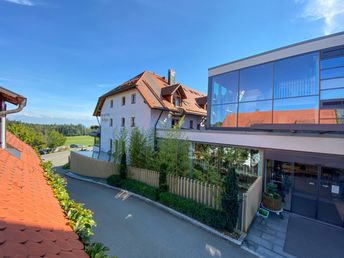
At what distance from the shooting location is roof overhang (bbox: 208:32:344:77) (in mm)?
7504

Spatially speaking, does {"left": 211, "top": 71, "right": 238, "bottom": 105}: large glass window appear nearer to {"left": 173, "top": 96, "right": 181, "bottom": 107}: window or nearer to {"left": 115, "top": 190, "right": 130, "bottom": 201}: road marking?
{"left": 173, "top": 96, "right": 181, "bottom": 107}: window

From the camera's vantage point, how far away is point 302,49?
8.18 meters

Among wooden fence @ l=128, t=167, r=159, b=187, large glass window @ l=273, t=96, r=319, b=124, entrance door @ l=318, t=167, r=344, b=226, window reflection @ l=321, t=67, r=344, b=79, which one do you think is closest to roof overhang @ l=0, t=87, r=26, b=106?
wooden fence @ l=128, t=167, r=159, b=187

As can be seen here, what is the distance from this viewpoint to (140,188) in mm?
10859

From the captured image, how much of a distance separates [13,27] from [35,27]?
0.92 m

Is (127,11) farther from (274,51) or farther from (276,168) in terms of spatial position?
(276,168)

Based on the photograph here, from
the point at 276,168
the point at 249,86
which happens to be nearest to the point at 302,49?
the point at 249,86

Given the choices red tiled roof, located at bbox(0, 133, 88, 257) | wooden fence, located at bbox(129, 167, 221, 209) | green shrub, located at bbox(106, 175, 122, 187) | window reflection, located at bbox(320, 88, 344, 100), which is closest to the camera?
red tiled roof, located at bbox(0, 133, 88, 257)

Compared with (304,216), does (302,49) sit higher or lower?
higher

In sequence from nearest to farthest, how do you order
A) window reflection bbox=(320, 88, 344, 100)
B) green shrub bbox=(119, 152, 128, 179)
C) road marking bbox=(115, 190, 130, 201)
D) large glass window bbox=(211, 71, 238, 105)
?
window reflection bbox=(320, 88, 344, 100), large glass window bbox=(211, 71, 238, 105), road marking bbox=(115, 190, 130, 201), green shrub bbox=(119, 152, 128, 179)

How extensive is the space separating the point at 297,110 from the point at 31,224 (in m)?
10.1

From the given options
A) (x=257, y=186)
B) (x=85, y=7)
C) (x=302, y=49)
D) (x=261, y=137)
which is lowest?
(x=257, y=186)

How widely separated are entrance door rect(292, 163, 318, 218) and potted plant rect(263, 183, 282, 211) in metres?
0.94

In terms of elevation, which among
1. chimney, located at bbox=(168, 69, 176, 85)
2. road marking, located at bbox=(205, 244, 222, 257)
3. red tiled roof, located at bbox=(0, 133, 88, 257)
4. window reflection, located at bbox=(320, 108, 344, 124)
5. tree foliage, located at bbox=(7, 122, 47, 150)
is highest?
chimney, located at bbox=(168, 69, 176, 85)
